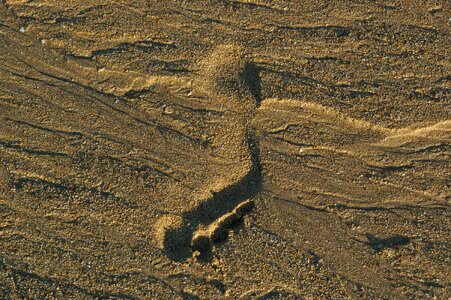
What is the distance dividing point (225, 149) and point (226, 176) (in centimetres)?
21

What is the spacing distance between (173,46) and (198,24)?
0.27 m

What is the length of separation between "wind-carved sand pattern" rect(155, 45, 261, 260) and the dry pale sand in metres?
0.01

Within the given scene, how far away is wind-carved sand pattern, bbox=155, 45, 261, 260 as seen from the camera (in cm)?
356

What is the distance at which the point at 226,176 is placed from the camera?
3623 millimetres

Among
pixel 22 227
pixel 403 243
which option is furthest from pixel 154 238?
pixel 403 243

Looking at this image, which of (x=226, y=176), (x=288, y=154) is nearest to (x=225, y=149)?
(x=226, y=176)

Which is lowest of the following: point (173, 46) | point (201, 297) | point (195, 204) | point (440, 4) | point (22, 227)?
point (201, 297)

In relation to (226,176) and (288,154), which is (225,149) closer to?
(226,176)

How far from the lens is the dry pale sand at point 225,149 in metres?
3.50

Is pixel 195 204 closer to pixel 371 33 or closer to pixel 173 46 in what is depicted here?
pixel 173 46

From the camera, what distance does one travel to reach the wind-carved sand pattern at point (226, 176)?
11.7 ft

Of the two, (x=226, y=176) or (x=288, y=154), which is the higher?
(x=288, y=154)

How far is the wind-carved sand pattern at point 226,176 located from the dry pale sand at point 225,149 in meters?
0.01

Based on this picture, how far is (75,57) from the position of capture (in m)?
3.75
